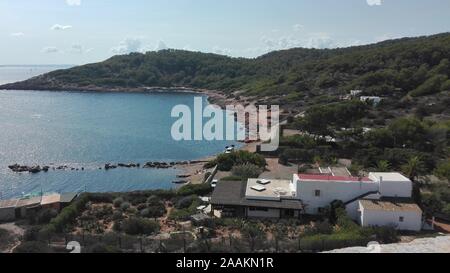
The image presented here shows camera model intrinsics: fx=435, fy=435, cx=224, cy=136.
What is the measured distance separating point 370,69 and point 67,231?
6992cm

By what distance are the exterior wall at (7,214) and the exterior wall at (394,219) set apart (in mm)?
18874

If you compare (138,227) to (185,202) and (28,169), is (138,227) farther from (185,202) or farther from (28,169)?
(28,169)

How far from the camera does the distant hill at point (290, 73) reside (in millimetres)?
68750

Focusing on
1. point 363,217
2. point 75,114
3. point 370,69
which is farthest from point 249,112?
point 363,217

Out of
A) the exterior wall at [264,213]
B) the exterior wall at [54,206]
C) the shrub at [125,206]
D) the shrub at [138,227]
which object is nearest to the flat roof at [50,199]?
the exterior wall at [54,206]

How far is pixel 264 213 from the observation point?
23.3 meters

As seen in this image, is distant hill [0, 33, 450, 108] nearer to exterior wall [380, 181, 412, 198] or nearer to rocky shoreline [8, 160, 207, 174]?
rocky shoreline [8, 160, 207, 174]

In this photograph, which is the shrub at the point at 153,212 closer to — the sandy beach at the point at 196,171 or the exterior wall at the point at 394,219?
the sandy beach at the point at 196,171

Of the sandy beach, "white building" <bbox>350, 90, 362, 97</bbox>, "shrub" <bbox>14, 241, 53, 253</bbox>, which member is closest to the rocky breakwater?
the sandy beach

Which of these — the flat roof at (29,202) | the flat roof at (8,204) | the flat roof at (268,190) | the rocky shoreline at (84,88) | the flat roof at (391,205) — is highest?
the rocky shoreline at (84,88)

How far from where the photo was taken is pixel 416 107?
56719 millimetres

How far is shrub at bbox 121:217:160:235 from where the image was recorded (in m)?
20.8

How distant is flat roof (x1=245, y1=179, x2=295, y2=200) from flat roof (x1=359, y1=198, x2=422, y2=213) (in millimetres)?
4078

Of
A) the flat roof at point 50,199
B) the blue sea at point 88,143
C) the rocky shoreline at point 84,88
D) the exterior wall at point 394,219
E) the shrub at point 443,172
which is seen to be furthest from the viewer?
the rocky shoreline at point 84,88
